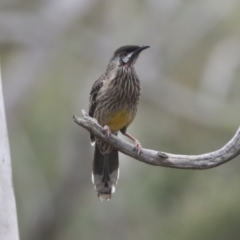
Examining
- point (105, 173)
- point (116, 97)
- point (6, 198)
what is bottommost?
point (6, 198)

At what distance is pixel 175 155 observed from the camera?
4.20 meters

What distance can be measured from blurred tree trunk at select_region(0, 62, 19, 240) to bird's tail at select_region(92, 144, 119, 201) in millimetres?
1324

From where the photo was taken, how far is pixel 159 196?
9703mm

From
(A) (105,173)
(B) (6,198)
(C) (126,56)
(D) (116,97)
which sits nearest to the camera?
(B) (6,198)

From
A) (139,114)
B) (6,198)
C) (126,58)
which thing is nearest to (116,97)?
(126,58)

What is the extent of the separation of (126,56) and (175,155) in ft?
5.00

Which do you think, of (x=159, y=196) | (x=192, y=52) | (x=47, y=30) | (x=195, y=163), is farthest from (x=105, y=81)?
(x=192, y=52)

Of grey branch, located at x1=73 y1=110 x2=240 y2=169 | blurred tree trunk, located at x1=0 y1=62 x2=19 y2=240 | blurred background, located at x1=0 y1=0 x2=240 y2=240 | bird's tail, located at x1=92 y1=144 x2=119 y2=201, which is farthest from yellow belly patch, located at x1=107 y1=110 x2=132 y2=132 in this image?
blurred background, located at x1=0 y1=0 x2=240 y2=240

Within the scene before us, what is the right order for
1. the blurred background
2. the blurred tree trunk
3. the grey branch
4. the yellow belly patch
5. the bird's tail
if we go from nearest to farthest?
the grey branch < the blurred tree trunk < the yellow belly patch < the bird's tail < the blurred background

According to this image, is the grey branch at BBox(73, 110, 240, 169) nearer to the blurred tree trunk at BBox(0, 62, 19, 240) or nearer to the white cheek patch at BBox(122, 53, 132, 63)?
the blurred tree trunk at BBox(0, 62, 19, 240)

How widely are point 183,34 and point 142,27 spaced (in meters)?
0.74

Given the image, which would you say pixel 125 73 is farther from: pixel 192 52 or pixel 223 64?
pixel 192 52

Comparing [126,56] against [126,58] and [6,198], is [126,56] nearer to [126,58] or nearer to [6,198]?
[126,58]

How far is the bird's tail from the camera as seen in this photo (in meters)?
5.61
